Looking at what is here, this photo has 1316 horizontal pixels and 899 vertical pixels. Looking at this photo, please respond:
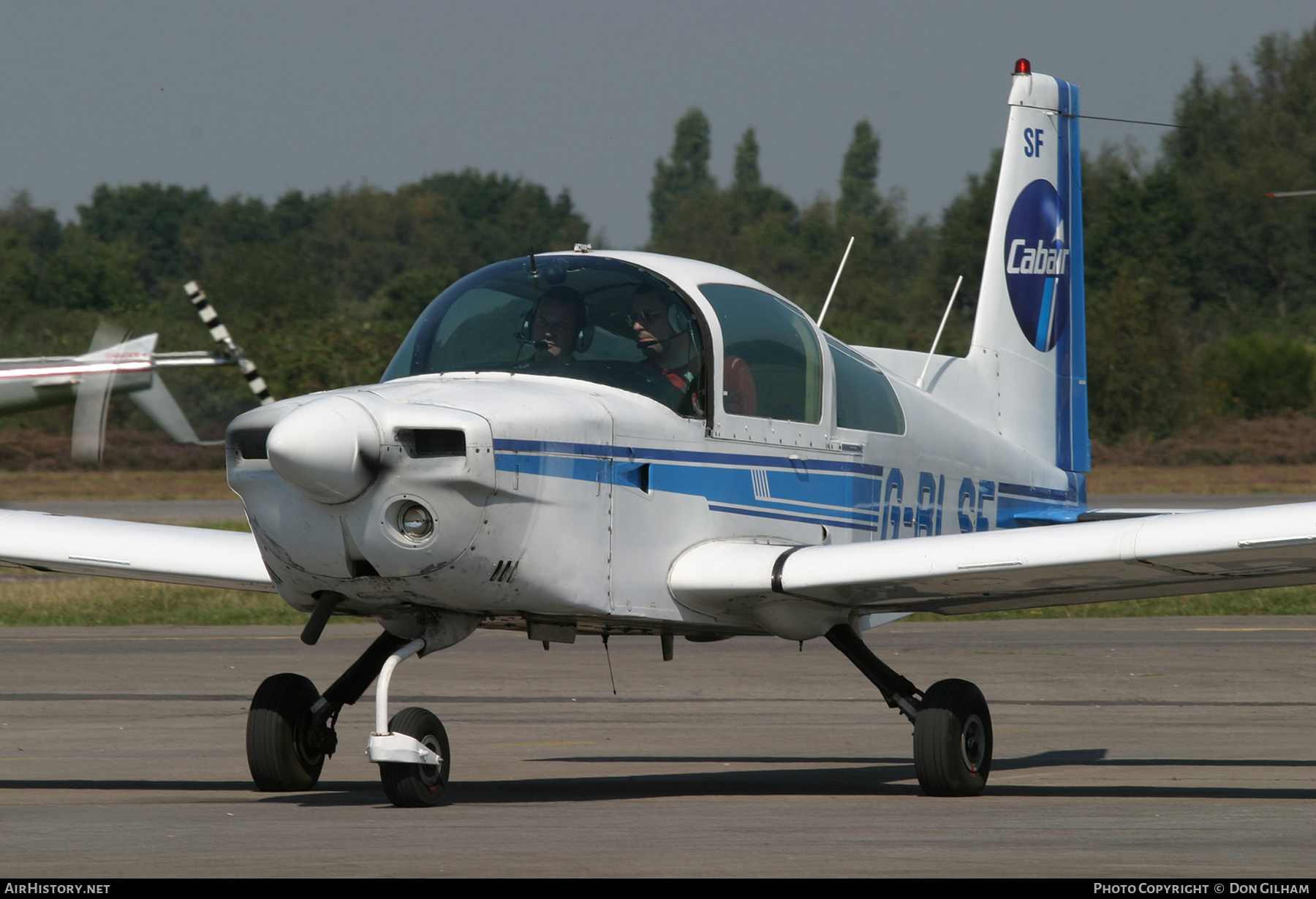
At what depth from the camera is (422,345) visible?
7.98m

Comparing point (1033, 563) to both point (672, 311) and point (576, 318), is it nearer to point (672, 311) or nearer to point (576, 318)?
point (672, 311)

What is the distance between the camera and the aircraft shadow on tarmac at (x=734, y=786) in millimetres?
7898

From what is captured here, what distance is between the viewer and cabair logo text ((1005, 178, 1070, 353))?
12.1 m

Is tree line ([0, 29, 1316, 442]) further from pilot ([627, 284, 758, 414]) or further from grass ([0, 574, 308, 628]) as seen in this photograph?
grass ([0, 574, 308, 628])

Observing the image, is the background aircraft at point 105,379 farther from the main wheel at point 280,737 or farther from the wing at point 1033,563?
the wing at point 1033,563

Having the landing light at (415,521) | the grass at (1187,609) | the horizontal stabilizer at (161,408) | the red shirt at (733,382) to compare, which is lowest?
the grass at (1187,609)

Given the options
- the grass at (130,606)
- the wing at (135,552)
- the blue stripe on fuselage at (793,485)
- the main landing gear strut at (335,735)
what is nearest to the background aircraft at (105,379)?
the grass at (130,606)

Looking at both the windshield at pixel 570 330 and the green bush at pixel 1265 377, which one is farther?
the green bush at pixel 1265 377

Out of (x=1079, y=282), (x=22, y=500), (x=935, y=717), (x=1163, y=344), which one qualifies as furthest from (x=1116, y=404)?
(x=935, y=717)

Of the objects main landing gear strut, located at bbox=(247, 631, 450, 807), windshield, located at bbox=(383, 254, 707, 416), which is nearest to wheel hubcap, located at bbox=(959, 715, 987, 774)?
windshield, located at bbox=(383, 254, 707, 416)

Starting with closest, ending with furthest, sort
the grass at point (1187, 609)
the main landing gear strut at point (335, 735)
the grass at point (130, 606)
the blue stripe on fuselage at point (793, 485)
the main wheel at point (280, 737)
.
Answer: the main landing gear strut at point (335, 735) → the blue stripe on fuselage at point (793, 485) → the main wheel at point (280, 737) → the grass at point (130, 606) → the grass at point (1187, 609)

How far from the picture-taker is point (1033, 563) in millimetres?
7711

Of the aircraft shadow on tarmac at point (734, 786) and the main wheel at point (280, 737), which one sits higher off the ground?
the main wheel at point (280, 737)
